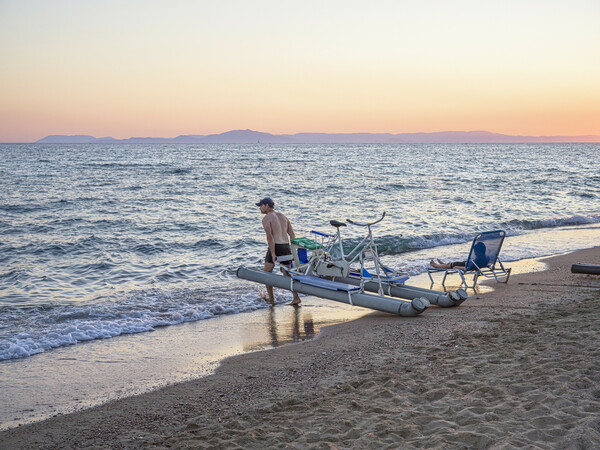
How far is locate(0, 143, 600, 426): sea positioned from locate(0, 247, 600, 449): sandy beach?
2.37 metres

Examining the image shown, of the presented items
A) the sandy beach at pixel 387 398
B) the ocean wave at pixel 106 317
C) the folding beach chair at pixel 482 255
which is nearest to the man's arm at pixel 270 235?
the ocean wave at pixel 106 317

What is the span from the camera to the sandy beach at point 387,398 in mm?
3865

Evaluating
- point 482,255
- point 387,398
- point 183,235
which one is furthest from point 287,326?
point 183,235

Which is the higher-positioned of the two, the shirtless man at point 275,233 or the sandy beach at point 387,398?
the shirtless man at point 275,233

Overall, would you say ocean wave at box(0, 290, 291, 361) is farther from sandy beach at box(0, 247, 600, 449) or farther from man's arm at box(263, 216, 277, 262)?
sandy beach at box(0, 247, 600, 449)

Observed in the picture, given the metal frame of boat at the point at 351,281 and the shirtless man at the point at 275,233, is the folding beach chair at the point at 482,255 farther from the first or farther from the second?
the shirtless man at the point at 275,233

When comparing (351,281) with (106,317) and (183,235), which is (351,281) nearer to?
(106,317)

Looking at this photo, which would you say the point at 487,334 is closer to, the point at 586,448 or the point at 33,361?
the point at 586,448

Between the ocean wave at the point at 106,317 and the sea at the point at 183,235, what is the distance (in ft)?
0.08

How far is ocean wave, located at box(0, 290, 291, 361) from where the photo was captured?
7320 millimetres

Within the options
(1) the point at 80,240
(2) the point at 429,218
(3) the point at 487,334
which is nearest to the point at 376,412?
(3) the point at 487,334

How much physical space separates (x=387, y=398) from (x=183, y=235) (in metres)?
13.5

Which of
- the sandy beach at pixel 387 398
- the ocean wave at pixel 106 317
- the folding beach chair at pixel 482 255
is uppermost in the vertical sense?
the folding beach chair at pixel 482 255

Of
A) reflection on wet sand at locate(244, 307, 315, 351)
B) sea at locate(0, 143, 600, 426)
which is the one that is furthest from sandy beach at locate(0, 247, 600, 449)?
sea at locate(0, 143, 600, 426)
